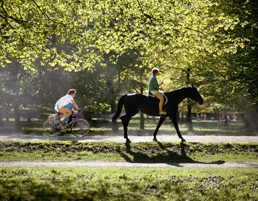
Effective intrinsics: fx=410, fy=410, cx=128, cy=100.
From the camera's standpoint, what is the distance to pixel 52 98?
33062 millimetres

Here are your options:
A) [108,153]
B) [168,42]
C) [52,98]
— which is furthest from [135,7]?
[52,98]

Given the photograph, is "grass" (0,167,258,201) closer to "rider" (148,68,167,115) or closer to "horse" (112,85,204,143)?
"rider" (148,68,167,115)

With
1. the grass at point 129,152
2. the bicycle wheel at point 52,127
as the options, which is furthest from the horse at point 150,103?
the bicycle wheel at point 52,127

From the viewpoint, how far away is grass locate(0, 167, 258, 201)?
29.0ft

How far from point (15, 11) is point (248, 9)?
13.4 m

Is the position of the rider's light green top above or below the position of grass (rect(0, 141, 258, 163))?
above

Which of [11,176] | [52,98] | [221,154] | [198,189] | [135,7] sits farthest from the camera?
[52,98]

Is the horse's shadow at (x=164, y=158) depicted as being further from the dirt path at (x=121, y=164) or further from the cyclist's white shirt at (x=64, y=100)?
the cyclist's white shirt at (x=64, y=100)

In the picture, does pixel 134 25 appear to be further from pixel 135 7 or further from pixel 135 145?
pixel 135 145

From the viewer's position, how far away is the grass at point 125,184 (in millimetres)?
8852

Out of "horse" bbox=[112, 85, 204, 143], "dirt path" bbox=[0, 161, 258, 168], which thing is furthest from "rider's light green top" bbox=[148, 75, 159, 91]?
"dirt path" bbox=[0, 161, 258, 168]

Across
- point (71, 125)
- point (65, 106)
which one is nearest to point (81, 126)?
point (71, 125)

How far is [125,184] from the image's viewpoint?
959 cm

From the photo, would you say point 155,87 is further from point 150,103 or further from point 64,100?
point 64,100
